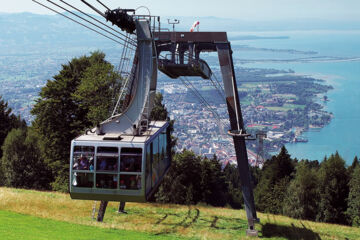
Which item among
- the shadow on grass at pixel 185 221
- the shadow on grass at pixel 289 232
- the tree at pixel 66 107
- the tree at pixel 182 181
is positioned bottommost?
the shadow on grass at pixel 289 232

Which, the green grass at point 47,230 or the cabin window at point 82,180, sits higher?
the cabin window at point 82,180

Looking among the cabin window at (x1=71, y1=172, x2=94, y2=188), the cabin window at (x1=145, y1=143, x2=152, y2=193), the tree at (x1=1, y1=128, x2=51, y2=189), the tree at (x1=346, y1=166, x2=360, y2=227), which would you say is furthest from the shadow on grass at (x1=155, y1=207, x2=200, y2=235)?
the tree at (x1=1, y1=128, x2=51, y2=189)

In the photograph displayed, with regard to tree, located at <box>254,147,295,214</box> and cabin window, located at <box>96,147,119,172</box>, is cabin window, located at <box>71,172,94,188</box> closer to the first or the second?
cabin window, located at <box>96,147,119,172</box>

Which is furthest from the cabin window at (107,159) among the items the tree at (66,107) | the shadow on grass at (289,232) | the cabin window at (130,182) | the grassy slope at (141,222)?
the tree at (66,107)

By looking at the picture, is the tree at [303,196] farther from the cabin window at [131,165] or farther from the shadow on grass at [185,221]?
the cabin window at [131,165]

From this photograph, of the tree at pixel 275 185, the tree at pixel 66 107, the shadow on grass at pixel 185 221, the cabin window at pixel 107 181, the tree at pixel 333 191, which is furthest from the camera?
the tree at pixel 275 185

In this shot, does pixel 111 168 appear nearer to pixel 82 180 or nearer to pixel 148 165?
pixel 82 180

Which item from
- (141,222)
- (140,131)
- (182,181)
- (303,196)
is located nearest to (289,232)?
(141,222)
